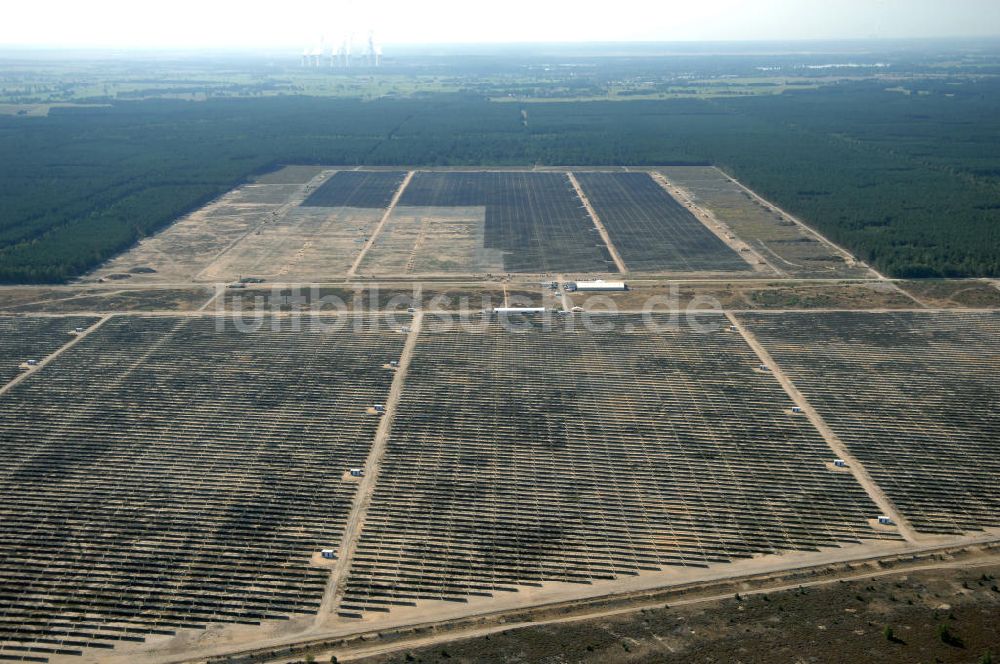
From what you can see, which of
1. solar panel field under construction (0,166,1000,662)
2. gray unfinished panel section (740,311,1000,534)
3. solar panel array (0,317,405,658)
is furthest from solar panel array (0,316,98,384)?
gray unfinished panel section (740,311,1000,534)

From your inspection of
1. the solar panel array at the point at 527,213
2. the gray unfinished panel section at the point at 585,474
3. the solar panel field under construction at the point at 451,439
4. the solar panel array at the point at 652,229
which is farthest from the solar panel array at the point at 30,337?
the solar panel array at the point at 652,229

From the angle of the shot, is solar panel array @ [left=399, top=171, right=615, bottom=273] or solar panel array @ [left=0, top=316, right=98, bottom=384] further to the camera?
solar panel array @ [left=399, top=171, right=615, bottom=273]

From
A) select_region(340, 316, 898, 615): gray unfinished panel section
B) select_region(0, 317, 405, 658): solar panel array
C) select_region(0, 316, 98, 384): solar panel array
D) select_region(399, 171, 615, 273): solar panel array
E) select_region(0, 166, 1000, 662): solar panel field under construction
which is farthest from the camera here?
select_region(399, 171, 615, 273): solar panel array

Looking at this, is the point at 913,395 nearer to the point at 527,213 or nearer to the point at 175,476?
the point at 175,476

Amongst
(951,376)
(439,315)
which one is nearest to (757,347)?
(951,376)

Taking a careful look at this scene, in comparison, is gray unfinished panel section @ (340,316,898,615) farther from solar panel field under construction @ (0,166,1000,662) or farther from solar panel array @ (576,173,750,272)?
solar panel array @ (576,173,750,272)

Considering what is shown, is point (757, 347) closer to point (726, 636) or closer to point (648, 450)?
point (648, 450)
